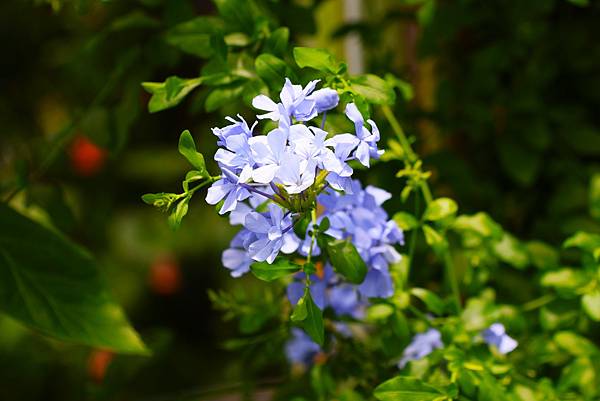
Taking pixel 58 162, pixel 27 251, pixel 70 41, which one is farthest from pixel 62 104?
pixel 27 251

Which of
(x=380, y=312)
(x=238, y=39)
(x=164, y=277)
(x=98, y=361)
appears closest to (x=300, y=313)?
(x=380, y=312)

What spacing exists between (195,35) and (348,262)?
0.74ft

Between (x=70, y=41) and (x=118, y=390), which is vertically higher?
(x=70, y=41)

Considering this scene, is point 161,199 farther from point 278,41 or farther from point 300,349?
point 300,349

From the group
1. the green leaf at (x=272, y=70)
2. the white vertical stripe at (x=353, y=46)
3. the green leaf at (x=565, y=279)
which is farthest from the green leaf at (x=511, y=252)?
the white vertical stripe at (x=353, y=46)

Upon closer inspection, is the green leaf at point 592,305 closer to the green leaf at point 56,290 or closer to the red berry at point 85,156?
the green leaf at point 56,290

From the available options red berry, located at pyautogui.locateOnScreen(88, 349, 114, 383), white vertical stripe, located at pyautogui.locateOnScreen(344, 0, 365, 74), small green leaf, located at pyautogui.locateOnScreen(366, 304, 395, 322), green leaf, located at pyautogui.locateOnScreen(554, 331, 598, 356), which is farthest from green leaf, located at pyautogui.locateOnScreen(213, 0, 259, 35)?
red berry, located at pyautogui.locateOnScreen(88, 349, 114, 383)

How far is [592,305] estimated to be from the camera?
525 millimetres

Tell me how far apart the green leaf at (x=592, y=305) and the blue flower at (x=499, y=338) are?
0.06 metres

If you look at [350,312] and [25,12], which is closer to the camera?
[350,312]

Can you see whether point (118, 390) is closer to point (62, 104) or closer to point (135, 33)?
point (135, 33)

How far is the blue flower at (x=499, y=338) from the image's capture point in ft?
1.72

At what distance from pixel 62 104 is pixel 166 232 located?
384 mm

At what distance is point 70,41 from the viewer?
1634mm
